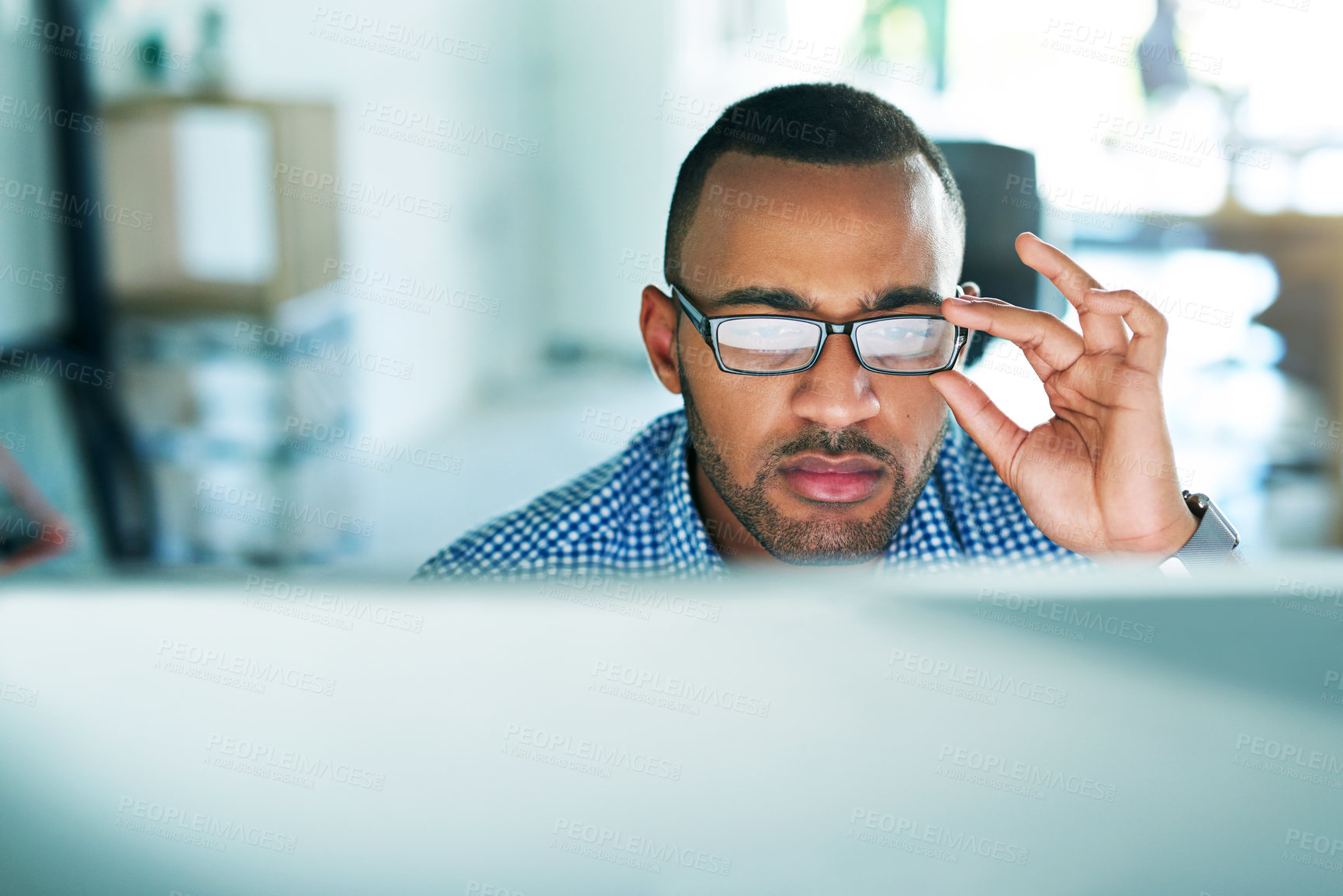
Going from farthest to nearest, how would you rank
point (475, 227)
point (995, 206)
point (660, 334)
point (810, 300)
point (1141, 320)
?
point (475, 227) → point (995, 206) → point (660, 334) → point (810, 300) → point (1141, 320)

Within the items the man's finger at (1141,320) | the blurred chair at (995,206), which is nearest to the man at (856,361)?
the man's finger at (1141,320)

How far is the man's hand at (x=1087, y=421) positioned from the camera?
2.34ft

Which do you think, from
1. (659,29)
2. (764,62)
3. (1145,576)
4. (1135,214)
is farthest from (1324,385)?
(1145,576)

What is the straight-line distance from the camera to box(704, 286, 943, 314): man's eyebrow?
2.67 ft

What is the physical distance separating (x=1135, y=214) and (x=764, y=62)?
2007mm

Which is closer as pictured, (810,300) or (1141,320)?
(1141,320)

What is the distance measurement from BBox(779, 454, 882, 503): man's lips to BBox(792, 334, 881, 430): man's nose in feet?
0.13

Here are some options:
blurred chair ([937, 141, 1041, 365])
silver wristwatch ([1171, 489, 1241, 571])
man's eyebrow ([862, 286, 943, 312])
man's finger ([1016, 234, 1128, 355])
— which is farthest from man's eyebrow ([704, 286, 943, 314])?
blurred chair ([937, 141, 1041, 365])

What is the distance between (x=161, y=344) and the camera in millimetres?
3154

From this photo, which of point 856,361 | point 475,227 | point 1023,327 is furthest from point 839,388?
point 475,227

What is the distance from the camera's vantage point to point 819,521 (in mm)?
846

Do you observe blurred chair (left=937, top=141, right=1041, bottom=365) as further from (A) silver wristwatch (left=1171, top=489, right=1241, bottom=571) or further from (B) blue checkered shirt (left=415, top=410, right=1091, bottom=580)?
(A) silver wristwatch (left=1171, top=489, right=1241, bottom=571)

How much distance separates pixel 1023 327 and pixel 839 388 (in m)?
0.13

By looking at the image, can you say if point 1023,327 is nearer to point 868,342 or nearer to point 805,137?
point 868,342
